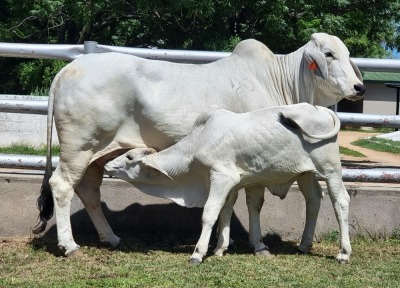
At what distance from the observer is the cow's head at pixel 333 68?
7.41m

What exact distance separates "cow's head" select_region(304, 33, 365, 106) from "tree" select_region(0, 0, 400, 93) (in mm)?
9942

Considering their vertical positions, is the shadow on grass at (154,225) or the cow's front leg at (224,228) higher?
the cow's front leg at (224,228)

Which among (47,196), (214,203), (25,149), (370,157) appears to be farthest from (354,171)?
(370,157)

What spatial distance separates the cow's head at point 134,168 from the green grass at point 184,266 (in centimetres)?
64

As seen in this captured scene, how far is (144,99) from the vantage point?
7234mm

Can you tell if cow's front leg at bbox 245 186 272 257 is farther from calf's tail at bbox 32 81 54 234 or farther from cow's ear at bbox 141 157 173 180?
calf's tail at bbox 32 81 54 234

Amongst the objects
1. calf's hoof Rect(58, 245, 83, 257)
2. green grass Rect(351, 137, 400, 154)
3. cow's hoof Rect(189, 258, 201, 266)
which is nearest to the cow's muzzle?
cow's hoof Rect(189, 258, 201, 266)

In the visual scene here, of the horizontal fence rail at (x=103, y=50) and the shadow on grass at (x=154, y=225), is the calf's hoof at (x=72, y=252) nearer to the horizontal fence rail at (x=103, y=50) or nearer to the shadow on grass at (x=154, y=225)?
the shadow on grass at (x=154, y=225)

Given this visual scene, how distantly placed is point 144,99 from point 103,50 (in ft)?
4.66

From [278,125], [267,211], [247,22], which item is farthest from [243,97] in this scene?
[247,22]

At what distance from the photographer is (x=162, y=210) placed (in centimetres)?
816

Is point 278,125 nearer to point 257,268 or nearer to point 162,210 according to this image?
point 257,268

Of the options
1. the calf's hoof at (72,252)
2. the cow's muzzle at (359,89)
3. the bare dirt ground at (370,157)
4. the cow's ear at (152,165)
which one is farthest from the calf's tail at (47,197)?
the bare dirt ground at (370,157)

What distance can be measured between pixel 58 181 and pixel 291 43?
12790 mm
